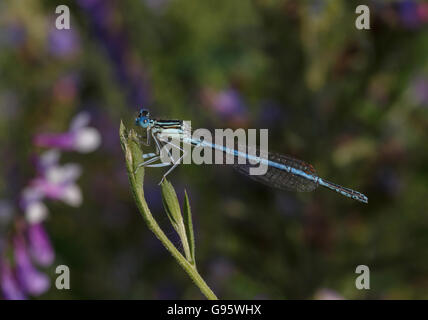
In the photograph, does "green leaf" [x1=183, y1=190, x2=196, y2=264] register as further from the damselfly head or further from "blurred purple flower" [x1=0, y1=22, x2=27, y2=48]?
"blurred purple flower" [x1=0, y1=22, x2=27, y2=48]

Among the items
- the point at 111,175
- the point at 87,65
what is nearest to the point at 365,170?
the point at 111,175

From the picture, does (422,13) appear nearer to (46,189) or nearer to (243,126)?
(243,126)

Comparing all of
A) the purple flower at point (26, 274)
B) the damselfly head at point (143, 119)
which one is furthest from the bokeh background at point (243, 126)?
the damselfly head at point (143, 119)

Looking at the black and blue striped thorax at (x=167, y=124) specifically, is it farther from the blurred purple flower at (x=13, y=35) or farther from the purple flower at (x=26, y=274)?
the blurred purple flower at (x=13, y=35)

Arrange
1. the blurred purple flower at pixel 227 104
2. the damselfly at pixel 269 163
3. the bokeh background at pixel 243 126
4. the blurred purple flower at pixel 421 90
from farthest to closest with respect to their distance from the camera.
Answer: the blurred purple flower at pixel 421 90, the blurred purple flower at pixel 227 104, the bokeh background at pixel 243 126, the damselfly at pixel 269 163

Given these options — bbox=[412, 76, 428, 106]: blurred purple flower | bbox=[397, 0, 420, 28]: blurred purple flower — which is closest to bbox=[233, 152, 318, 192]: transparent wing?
bbox=[397, 0, 420, 28]: blurred purple flower

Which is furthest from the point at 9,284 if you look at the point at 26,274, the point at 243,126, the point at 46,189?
the point at 243,126
